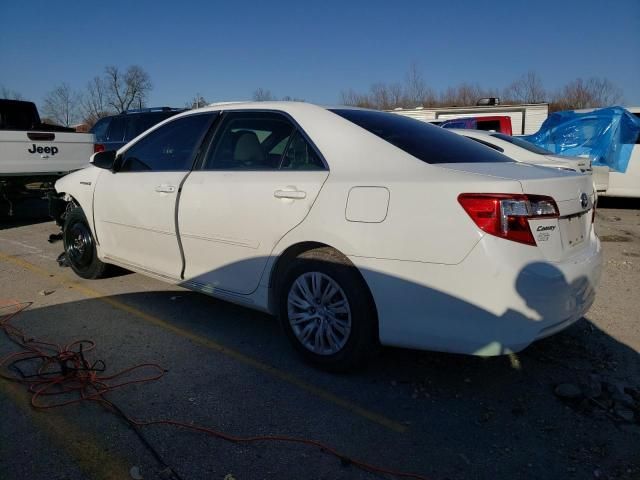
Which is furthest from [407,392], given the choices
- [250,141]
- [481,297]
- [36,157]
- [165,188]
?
[36,157]

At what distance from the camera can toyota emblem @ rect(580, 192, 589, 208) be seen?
2974mm

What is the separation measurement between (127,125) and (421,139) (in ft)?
30.3

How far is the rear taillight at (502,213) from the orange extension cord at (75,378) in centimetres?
129

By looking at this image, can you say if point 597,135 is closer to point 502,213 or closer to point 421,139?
point 421,139

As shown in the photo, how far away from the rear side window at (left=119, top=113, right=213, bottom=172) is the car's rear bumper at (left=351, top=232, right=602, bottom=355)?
6.26ft

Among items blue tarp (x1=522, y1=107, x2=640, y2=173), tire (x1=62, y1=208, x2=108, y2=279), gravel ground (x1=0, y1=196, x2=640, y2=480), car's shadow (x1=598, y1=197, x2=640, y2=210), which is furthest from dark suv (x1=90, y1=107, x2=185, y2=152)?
car's shadow (x1=598, y1=197, x2=640, y2=210)

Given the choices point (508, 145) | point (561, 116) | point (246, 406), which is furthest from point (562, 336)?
point (561, 116)

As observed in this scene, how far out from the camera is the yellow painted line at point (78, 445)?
7.74 feet

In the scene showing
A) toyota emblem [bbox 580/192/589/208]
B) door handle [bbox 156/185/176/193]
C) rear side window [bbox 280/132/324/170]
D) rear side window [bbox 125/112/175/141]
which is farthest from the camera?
rear side window [bbox 125/112/175/141]

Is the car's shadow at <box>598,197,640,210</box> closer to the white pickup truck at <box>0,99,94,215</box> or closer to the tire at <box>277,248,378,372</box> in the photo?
the tire at <box>277,248,378,372</box>

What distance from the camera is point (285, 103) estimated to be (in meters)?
3.65

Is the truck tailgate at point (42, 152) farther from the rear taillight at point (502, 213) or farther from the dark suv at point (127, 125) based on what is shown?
the rear taillight at point (502, 213)

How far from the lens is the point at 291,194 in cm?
322

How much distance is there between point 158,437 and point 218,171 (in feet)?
6.25
